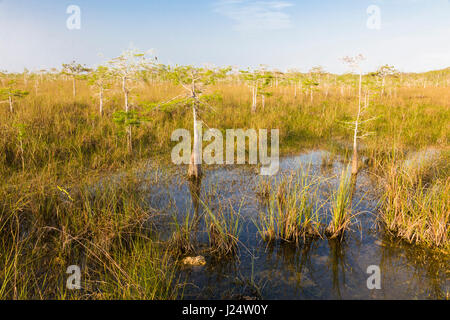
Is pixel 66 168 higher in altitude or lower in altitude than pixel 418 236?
higher

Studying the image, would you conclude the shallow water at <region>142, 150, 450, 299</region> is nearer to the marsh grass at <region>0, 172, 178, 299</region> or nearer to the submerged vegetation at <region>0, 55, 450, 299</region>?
the submerged vegetation at <region>0, 55, 450, 299</region>

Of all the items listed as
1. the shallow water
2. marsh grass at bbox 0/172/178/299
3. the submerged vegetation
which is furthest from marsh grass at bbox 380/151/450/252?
marsh grass at bbox 0/172/178/299

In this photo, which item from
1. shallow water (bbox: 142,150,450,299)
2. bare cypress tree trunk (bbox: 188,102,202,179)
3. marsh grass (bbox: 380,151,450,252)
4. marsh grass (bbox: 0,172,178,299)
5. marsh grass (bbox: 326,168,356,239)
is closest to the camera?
marsh grass (bbox: 0,172,178,299)

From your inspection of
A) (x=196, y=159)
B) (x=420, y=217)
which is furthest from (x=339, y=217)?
(x=196, y=159)

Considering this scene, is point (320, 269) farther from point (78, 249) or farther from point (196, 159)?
point (196, 159)


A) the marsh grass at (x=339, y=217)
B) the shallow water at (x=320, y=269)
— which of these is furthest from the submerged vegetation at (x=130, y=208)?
the shallow water at (x=320, y=269)

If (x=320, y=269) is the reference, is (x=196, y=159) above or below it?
above

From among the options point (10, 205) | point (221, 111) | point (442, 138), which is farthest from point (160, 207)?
point (442, 138)
